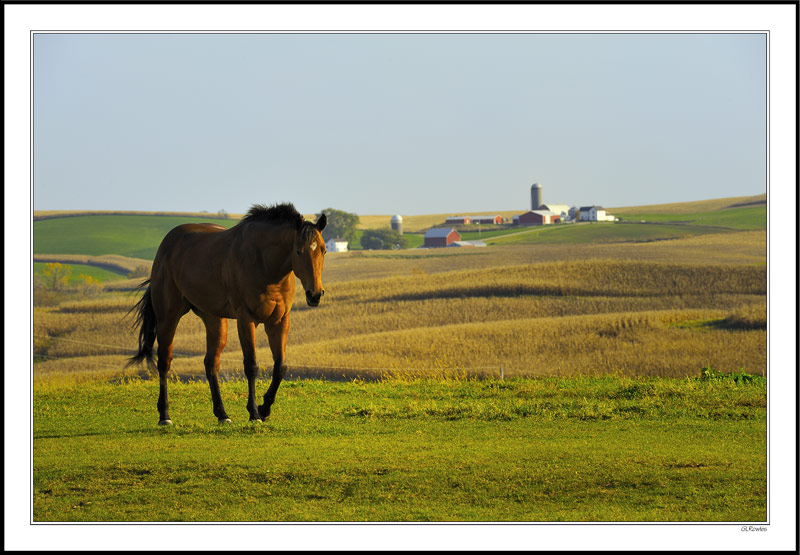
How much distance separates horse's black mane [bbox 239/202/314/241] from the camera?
11.5 metres

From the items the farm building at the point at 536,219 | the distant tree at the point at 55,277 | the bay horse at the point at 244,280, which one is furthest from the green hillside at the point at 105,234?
the bay horse at the point at 244,280

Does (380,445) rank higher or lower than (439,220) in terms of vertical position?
lower

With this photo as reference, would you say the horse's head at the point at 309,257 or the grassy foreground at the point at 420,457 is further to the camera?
the horse's head at the point at 309,257

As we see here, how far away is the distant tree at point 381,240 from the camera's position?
12394 centimetres

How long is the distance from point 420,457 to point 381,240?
113625 mm

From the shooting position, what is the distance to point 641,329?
114ft

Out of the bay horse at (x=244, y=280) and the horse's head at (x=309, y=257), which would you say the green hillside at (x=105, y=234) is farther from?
the horse's head at (x=309, y=257)

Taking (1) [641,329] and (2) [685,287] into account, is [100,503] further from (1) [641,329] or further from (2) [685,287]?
(2) [685,287]

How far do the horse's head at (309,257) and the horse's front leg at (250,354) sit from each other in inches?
51.2

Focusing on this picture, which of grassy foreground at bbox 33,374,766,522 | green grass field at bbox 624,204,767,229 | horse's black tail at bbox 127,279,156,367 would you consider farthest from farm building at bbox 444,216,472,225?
horse's black tail at bbox 127,279,156,367

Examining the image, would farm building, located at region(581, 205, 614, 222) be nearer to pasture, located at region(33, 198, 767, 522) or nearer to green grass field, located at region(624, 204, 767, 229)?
green grass field, located at region(624, 204, 767, 229)

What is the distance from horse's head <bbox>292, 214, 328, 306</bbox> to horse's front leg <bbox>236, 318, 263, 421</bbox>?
51.2 inches

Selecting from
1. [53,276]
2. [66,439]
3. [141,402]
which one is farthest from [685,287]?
[53,276]

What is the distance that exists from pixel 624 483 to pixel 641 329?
85.1 ft
